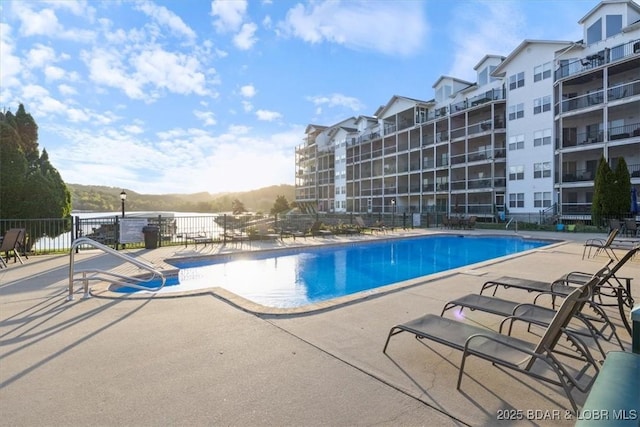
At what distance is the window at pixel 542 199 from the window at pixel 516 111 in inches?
273

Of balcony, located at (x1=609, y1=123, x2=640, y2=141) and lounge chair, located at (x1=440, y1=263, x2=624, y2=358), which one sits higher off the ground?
balcony, located at (x1=609, y1=123, x2=640, y2=141)

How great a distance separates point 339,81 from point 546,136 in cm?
1798

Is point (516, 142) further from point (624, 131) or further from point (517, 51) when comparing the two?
point (517, 51)

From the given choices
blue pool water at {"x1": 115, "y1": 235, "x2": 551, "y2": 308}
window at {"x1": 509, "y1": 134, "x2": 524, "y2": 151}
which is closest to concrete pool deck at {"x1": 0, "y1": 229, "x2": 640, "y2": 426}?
blue pool water at {"x1": 115, "y1": 235, "x2": 551, "y2": 308}

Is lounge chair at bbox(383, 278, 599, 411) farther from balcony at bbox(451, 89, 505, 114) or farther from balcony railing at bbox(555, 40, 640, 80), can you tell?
balcony at bbox(451, 89, 505, 114)

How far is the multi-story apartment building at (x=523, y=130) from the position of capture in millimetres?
23375

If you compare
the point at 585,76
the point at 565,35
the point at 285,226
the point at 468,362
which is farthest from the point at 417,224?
the point at 468,362

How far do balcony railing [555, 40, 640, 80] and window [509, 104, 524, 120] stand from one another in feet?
10.7

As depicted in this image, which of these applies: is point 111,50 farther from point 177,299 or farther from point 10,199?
point 177,299

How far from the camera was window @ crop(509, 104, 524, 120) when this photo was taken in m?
28.5

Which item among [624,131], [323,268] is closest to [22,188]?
[323,268]

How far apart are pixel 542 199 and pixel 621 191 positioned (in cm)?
816

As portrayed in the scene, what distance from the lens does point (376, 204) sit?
45.1 metres

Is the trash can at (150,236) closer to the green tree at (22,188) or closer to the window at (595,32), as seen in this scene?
the green tree at (22,188)
